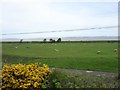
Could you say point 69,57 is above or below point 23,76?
above

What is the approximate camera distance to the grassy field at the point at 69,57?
61.5 feet

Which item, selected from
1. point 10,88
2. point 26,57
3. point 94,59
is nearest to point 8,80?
point 10,88

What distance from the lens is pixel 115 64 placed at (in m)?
18.0

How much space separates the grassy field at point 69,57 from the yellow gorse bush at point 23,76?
4092mm

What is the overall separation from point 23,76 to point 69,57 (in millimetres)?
6944

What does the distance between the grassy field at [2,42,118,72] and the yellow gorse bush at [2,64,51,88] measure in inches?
161

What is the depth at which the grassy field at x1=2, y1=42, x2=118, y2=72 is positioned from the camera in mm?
18734

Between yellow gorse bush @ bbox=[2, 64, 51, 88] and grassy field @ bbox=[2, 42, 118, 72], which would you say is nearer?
yellow gorse bush @ bbox=[2, 64, 51, 88]

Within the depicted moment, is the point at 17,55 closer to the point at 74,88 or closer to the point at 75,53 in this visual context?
the point at 75,53

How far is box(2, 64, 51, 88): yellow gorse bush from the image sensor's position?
46.4 ft

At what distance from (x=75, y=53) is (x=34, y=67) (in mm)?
7837

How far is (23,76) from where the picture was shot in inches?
570

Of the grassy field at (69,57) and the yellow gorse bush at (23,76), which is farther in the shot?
the grassy field at (69,57)

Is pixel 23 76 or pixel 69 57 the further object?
pixel 69 57
